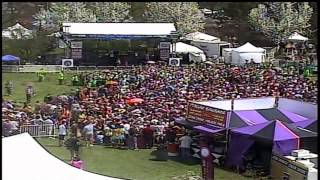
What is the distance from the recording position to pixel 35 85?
21.3 meters

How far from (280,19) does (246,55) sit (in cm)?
876

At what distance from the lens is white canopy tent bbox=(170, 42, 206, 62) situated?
1122 inches

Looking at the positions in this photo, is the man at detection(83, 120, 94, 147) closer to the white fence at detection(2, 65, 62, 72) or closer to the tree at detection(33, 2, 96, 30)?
the white fence at detection(2, 65, 62, 72)

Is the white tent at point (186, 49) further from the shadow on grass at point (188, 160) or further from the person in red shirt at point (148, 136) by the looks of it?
the shadow on grass at point (188, 160)

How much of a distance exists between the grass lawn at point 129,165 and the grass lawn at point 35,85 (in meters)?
5.97

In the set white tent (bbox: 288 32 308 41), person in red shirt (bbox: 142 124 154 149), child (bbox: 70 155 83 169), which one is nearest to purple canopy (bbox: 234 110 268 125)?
person in red shirt (bbox: 142 124 154 149)

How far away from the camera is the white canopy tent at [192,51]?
93.5 feet

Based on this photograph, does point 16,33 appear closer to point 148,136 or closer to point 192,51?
point 192,51

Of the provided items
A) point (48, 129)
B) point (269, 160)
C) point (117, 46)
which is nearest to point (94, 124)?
point (48, 129)

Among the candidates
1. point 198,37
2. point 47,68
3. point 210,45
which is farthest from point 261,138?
point 198,37

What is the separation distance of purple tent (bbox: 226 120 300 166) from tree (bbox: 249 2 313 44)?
24686 millimetres

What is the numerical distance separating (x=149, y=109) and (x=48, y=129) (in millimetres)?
2626

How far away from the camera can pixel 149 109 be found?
1426 centimetres

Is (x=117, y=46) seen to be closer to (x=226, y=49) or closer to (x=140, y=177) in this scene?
(x=226, y=49)
